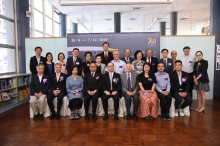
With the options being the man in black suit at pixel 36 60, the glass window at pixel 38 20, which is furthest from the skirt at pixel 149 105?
the glass window at pixel 38 20

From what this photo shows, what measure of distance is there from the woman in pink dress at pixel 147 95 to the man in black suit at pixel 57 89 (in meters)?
1.71

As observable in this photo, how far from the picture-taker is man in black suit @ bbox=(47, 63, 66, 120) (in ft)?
12.8

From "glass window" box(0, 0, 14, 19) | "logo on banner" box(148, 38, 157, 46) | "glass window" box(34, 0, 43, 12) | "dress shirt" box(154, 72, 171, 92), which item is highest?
"glass window" box(34, 0, 43, 12)

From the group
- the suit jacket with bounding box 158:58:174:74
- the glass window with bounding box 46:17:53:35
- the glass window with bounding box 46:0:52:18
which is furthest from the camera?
the glass window with bounding box 46:17:53:35

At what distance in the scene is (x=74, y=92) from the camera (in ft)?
12.9

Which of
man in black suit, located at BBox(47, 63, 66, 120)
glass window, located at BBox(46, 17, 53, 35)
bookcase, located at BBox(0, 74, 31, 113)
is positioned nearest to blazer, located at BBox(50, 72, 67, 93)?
man in black suit, located at BBox(47, 63, 66, 120)

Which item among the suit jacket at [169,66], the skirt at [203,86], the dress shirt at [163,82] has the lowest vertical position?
the skirt at [203,86]

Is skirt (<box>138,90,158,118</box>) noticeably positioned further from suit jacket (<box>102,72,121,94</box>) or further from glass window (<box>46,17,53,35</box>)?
glass window (<box>46,17,53,35</box>)

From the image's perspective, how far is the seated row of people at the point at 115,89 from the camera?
382 centimetres

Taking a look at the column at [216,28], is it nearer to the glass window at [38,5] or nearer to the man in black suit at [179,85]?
the man in black suit at [179,85]

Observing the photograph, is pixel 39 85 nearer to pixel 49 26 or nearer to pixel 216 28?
pixel 216 28

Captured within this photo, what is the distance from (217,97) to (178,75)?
8.52 ft

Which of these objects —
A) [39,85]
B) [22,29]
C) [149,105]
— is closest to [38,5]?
[22,29]

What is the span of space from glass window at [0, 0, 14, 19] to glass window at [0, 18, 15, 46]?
24cm
